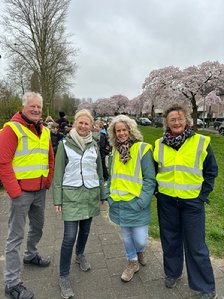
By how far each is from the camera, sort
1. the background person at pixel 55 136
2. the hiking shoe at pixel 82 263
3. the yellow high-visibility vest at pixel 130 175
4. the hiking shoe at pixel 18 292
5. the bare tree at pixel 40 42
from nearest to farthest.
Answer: the hiking shoe at pixel 18 292
the yellow high-visibility vest at pixel 130 175
the hiking shoe at pixel 82 263
the background person at pixel 55 136
the bare tree at pixel 40 42

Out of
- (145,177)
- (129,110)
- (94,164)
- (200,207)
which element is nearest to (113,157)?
(94,164)

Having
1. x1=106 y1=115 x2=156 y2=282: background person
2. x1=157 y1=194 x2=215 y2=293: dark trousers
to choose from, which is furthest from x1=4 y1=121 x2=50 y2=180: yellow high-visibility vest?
x1=157 y1=194 x2=215 y2=293: dark trousers

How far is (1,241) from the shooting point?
406 cm

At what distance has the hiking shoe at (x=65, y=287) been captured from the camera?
2.71 metres

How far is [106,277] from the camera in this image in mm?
3070

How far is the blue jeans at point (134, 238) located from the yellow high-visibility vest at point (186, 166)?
58cm

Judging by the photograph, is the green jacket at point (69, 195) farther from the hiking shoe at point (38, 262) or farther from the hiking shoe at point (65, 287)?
the hiking shoe at point (38, 262)

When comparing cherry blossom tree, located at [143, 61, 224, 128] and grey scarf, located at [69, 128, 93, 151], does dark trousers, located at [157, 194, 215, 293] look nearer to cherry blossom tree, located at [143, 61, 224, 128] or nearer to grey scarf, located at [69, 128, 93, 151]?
grey scarf, located at [69, 128, 93, 151]

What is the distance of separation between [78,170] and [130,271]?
1.31 metres

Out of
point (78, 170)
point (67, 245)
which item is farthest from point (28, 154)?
point (67, 245)

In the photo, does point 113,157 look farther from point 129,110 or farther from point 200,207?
point 129,110

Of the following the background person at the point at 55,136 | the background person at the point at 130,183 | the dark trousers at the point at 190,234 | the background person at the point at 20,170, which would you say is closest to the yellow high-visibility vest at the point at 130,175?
the background person at the point at 130,183

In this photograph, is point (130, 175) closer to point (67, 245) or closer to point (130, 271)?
point (67, 245)

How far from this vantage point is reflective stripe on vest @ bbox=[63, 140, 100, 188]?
9.22 feet
